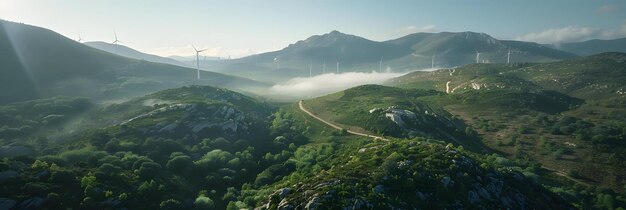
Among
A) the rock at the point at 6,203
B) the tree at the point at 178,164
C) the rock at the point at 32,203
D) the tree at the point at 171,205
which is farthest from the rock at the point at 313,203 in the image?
the tree at the point at 178,164

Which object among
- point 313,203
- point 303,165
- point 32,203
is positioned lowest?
point 303,165

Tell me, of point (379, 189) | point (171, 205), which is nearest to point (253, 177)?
point (171, 205)

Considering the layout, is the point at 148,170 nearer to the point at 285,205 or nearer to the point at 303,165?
the point at 303,165

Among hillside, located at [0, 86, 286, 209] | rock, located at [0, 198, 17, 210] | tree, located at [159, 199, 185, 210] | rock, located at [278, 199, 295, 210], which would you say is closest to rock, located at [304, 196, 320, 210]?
rock, located at [278, 199, 295, 210]

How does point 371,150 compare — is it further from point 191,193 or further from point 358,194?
point 191,193

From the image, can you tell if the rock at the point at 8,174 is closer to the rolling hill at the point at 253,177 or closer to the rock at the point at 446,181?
the rolling hill at the point at 253,177

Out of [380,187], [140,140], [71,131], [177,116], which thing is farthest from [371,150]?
[71,131]

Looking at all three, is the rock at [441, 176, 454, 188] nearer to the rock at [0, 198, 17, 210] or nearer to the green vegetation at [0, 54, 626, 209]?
the green vegetation at [0, 54, 626, 209]
